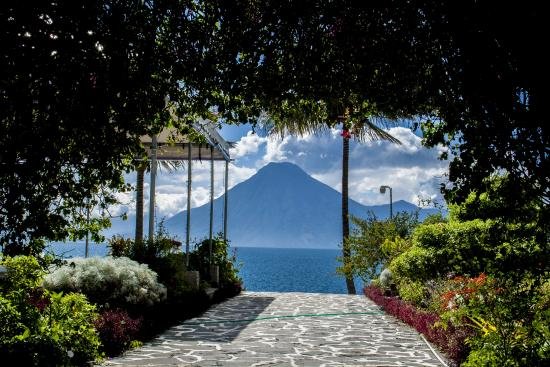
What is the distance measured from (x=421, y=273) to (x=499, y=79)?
10823 mm

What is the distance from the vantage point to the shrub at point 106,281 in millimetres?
10648

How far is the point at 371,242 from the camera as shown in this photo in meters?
22.4

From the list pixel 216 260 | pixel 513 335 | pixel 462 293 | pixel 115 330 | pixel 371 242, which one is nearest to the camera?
pixel 513 335

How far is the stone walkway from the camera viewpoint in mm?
8922

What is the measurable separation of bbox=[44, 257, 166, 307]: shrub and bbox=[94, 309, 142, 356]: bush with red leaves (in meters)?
0.63

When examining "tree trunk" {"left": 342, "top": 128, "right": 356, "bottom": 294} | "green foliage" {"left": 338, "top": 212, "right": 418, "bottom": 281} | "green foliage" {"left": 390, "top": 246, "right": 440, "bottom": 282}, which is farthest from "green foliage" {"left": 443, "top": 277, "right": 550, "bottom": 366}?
"tree trunk" {"left": 342, "top": 128, "right": 356, "bottom": 294}

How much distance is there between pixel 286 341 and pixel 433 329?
264cm

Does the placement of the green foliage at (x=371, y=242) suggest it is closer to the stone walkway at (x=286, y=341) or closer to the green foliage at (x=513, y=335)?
the stone walkway at (x=286, y=341)

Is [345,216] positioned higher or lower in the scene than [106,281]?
higher

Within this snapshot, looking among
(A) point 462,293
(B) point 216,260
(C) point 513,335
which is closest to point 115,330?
(A) point 462,293

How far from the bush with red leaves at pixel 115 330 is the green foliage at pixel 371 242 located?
13.2 meters

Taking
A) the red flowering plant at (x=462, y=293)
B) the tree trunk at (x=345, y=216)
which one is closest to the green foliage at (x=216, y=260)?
the tree trunk at (x=345, y=216)

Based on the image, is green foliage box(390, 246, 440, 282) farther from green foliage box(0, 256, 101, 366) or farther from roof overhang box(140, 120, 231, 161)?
green foliage box(0, 256, 101, 366)

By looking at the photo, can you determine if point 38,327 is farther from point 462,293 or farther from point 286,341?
point 462,293
